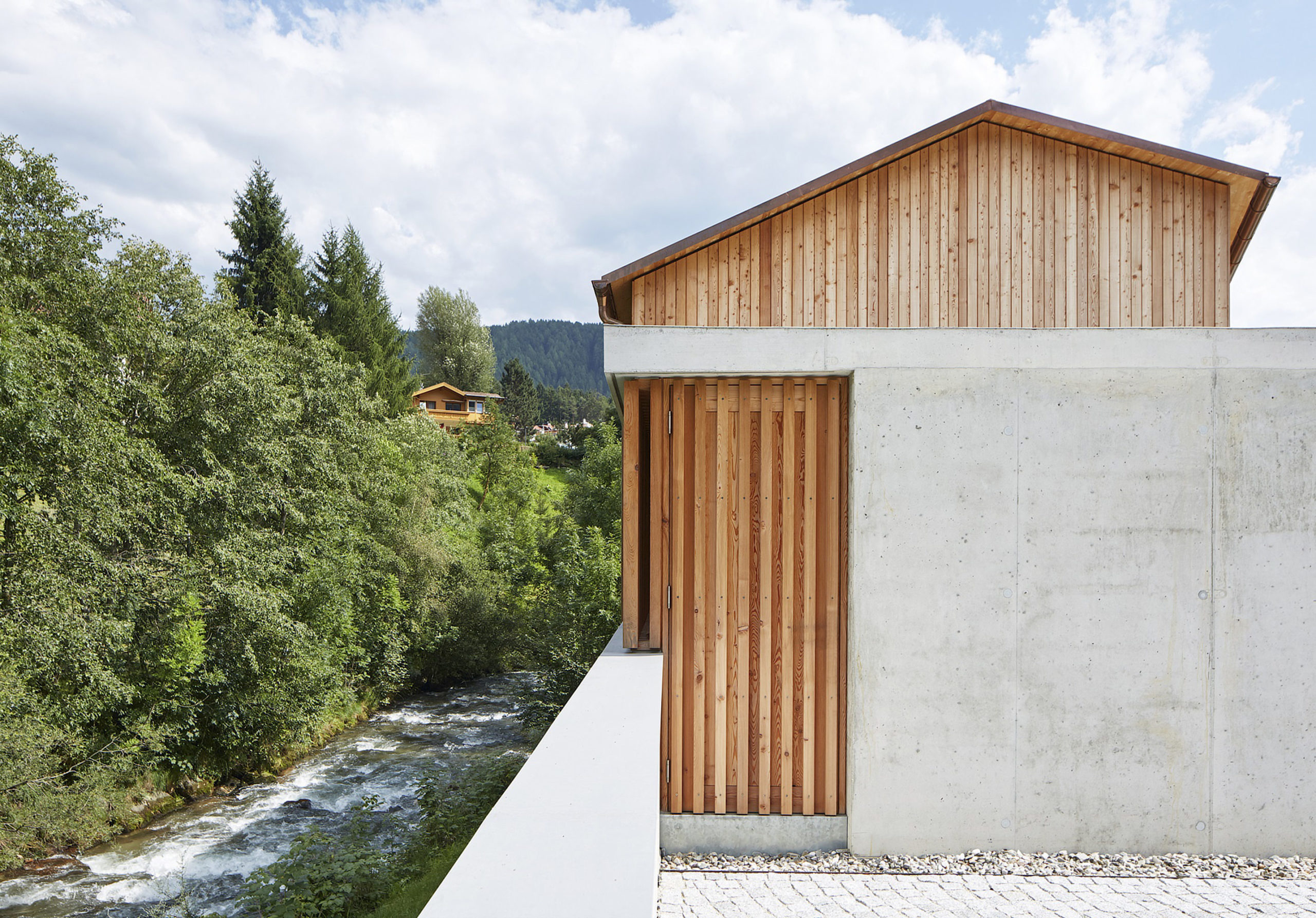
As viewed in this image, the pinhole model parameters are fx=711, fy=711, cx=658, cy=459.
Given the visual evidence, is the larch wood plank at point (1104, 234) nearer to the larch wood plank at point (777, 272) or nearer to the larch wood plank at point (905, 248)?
the larch wood plank at point (905, 248)

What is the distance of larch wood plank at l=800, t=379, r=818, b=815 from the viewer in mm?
4430

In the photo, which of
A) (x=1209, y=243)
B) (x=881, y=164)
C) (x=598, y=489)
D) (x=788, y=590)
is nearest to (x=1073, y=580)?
(x=788, y=590)

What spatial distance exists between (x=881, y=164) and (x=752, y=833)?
464cm

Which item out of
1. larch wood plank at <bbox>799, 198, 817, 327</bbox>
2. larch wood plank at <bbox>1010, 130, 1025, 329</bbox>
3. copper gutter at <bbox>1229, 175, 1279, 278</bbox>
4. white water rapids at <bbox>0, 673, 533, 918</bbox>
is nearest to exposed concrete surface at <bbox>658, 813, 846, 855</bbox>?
larch wood plank at <bbox>799, 198, 817, 327</bbox>

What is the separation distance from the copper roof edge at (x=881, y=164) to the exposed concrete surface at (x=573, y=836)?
10.2ft

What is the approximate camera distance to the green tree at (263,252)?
86.7 ft

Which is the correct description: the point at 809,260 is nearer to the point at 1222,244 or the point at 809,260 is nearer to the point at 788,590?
the point at 788,590

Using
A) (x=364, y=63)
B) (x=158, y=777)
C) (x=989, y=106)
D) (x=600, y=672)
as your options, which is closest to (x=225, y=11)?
(x=364, y=63)

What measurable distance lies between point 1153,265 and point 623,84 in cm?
489

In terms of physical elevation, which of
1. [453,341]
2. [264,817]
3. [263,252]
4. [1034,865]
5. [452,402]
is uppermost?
[263,252]

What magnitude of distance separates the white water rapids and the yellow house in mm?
25924

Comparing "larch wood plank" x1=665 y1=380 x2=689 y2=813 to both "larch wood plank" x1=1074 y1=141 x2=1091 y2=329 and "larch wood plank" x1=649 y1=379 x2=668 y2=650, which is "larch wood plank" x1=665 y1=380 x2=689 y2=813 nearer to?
"larch wood plank" x1=649 y1=379 x2=668 y2=650

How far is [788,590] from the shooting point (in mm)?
4461

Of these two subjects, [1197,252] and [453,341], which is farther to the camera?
[453,341]
